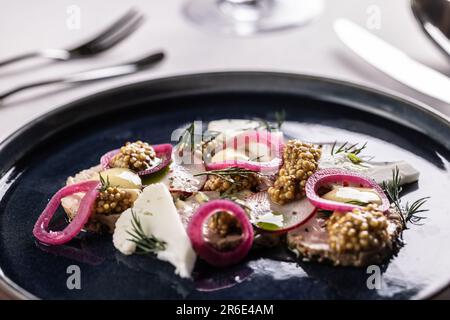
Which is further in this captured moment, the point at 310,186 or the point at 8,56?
the point at 8,56

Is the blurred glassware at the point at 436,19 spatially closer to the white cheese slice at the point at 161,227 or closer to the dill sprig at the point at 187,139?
the dill sprig at the point at 187,139

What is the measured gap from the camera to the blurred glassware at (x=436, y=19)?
132 inches

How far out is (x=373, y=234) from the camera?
2.12 metres

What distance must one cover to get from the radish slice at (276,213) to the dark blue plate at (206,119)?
0.09 metres

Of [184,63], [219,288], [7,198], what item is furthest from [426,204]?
[184,63]

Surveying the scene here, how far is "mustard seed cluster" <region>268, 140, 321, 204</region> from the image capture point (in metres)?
2.34

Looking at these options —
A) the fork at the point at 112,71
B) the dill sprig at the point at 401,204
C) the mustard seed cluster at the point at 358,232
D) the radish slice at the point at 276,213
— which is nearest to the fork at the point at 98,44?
the fork at the point at 112,71

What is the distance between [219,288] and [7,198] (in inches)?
36.3

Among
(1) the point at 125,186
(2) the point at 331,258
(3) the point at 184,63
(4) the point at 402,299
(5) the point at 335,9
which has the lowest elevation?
(4) the point at 402,299

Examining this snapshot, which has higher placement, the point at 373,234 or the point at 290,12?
the point at 290,12

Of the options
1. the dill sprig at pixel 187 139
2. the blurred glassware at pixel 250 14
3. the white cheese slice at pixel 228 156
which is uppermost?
the blurred glassware at pixel 250 14

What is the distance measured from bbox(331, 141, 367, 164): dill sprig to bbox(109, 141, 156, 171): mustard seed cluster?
686 mm

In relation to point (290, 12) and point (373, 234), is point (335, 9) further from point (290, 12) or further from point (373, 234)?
point (373, 234)

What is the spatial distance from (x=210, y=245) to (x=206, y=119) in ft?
3.16
